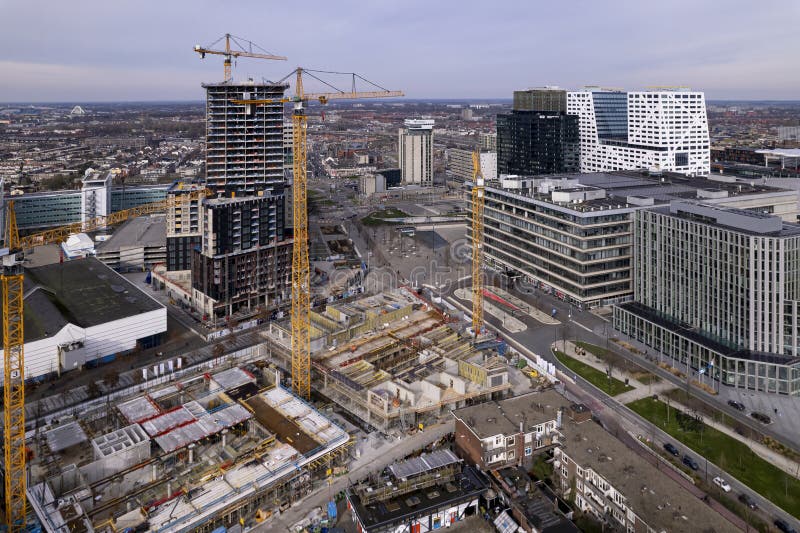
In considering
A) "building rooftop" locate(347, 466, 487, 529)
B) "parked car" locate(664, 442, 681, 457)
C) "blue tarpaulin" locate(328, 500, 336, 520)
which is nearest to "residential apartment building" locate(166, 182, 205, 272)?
"blue tarpaulin" locate(328, 500, 336, 520)

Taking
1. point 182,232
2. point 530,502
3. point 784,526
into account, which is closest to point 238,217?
point 182,232

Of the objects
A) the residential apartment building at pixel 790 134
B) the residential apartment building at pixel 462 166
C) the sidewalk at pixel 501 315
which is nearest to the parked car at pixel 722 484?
the sidewalk at pixel 501 315

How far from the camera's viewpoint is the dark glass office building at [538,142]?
117875mm

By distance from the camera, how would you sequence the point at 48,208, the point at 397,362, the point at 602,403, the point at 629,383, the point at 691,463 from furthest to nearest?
the point at 48,208
the point at 397,362
the point at 629,383
the point at 602,403
the point at 691,463

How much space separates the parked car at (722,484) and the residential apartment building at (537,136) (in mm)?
89876

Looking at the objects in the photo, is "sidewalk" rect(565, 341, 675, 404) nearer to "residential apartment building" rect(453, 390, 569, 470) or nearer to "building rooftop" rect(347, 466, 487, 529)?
"residential apartment building" rect(453, 390, 569, 470)

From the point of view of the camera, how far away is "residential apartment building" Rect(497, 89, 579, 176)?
118125 mm

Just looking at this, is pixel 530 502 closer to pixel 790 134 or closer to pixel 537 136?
pixel 537 136

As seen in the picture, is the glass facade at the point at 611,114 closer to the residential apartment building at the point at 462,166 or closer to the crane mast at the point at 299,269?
the residential apartment building at the point at 462,166

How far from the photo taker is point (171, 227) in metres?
73.1

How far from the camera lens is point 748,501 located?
33.6 metres

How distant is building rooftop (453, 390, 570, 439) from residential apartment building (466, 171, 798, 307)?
23918 millimetres

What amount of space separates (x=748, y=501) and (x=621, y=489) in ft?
25.5

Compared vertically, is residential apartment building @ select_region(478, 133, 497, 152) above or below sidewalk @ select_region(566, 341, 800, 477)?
above
